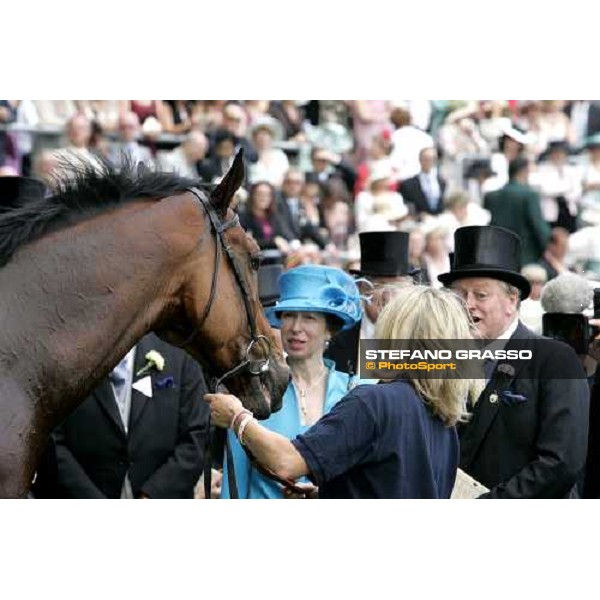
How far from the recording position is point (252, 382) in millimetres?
4344

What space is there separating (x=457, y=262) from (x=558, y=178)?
5.59 ft

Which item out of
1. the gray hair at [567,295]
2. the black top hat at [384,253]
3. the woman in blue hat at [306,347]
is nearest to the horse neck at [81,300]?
the woman in blue hat at [306,347]

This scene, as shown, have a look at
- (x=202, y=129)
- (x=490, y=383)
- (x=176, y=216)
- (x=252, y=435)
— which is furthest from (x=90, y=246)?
(x=202, y=129)

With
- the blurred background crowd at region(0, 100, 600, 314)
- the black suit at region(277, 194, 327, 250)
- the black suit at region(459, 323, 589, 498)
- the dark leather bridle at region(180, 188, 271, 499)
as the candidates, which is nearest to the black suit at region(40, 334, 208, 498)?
the dark leather bridle at region(180, 188, 271, 499)

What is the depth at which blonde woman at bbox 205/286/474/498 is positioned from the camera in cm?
371

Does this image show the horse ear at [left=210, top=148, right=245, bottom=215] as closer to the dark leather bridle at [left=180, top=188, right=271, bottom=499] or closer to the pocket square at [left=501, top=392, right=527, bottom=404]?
the dark leather bridle at [left=180, top=188, right=271, bottom=499]

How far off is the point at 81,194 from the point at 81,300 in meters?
0.40

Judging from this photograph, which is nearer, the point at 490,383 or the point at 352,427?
the point at 352,427

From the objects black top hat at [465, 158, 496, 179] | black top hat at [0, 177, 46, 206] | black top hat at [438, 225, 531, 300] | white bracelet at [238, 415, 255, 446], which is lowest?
white bracelet at [238, 415, 255, 446]

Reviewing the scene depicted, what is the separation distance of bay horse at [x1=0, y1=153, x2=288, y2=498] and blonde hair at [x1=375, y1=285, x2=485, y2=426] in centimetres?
61

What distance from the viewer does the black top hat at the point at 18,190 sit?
4832 millimetres

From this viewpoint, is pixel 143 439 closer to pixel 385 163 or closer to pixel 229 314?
pixel 229 314

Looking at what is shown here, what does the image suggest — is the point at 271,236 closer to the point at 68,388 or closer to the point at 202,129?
the point at 202,129

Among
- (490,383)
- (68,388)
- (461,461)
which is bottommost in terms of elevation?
(461,461)
